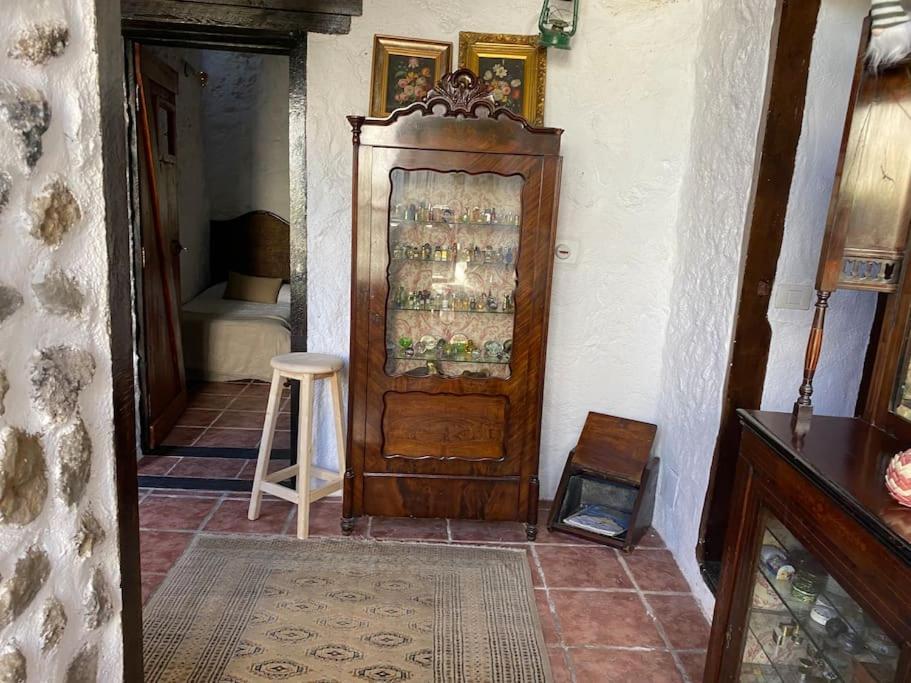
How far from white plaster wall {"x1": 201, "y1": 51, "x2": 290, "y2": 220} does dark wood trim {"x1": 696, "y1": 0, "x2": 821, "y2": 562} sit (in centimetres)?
469

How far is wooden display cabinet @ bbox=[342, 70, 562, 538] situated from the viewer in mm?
2668

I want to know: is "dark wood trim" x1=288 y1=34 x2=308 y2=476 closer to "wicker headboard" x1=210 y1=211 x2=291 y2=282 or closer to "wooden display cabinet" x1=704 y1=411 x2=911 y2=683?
"wooden display cabinet" x1=704 y1=411 x2=911 y2=683

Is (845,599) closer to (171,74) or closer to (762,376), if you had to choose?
(762,376)

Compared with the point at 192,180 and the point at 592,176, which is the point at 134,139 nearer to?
the point at 592,176

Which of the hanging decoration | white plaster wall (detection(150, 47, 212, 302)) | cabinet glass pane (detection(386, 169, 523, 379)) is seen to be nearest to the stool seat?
cabinet glass pane (detection(386, 169, 523, 379))

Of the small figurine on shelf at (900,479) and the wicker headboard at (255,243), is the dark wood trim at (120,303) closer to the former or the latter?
the small figurine on shelf at (900,479)

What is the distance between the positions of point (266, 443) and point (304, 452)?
256mm

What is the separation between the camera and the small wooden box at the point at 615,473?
9.62ft

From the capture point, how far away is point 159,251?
3836mm

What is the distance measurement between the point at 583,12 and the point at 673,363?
64.3 inches

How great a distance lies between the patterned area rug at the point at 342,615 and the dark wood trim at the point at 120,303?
2.34ft

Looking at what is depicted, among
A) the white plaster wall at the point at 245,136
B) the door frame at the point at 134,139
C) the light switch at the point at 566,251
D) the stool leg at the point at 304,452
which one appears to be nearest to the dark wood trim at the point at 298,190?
the door frame at the point at 134,139

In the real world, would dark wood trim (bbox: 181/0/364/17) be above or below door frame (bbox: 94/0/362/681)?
above

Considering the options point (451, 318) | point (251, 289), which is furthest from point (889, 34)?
point (251, 289)
